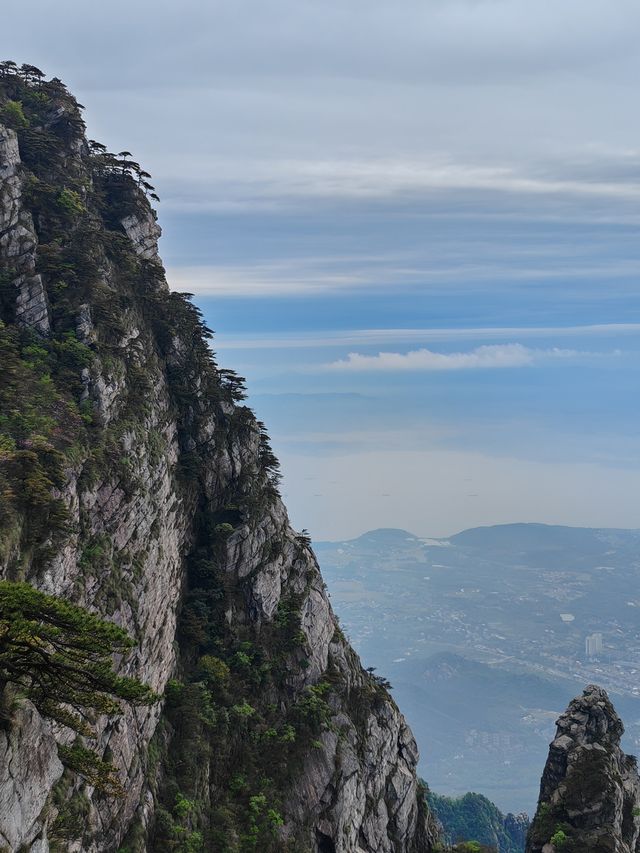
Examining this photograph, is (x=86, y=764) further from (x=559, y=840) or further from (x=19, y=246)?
(x=559, y=840)

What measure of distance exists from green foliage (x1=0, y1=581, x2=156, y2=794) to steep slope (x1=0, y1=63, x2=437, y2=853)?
787 cm

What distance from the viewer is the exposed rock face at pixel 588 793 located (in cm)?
5772

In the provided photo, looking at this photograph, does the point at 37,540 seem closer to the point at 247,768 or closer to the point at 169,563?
the point at 169,563

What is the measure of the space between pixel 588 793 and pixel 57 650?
52352 millimetres

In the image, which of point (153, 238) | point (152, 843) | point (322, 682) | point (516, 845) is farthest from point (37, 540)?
point (516, 845)

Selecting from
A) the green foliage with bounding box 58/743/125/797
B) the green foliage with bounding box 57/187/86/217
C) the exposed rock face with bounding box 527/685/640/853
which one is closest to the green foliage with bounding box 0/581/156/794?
the green foliage with bounding box 58/743/125/797

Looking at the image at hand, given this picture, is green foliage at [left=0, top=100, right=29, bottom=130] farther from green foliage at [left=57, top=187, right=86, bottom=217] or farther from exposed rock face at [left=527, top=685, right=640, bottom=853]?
exposed rock face at [left=527, top=685, right=640, bottom=853]

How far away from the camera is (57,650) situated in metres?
23.5

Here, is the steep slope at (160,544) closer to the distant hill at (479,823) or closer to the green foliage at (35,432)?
the green foliage at (35,432)

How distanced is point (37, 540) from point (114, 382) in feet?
50.7

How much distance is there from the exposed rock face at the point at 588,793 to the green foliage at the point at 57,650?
45096 millimetres

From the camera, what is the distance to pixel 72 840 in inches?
Answer: 1296

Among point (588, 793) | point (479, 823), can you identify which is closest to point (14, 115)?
point (588, 793)

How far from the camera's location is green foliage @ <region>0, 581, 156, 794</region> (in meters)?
22.3
